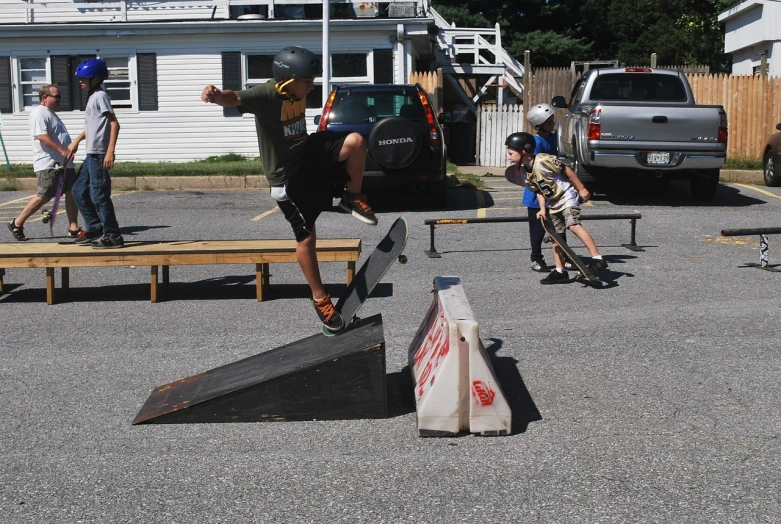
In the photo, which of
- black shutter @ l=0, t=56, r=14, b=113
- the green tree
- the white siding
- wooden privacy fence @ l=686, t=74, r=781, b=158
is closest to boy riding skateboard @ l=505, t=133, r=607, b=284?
wooden privacy fence @ l=686, t=74, r=781, b=158

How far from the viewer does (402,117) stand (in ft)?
43.1

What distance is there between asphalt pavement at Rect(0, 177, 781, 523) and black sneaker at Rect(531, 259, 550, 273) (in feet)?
0.40

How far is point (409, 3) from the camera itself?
79.7ft

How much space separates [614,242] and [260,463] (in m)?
Result: 8.02

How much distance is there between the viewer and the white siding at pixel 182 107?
78.7ft

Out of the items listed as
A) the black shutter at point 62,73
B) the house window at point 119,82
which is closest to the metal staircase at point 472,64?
the house window at point 119,82

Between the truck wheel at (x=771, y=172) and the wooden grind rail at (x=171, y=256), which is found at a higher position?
the truck wheel at (x=771, y=172)

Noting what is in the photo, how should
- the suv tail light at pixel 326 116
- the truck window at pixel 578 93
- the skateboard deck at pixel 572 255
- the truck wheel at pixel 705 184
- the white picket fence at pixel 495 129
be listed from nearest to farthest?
the skateboard deck at pixel 572 255 < the suv tail light at pixel 326 116 < the truck wheel at pixel 705 184 < the truck window at pixel 578 93 < the white picket fence at pixel 495 129

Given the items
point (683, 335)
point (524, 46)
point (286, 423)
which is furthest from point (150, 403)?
point (524, 46)

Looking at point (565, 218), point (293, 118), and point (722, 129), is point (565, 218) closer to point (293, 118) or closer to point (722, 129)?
point (293, 118)

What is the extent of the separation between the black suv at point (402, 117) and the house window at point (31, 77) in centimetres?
1230

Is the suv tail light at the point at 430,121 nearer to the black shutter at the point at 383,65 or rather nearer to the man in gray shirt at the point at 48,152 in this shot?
the man in gray shirt at the point at 48,152

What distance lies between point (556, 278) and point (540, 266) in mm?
714

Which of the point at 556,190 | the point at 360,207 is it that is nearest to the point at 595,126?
the point at 556,190
